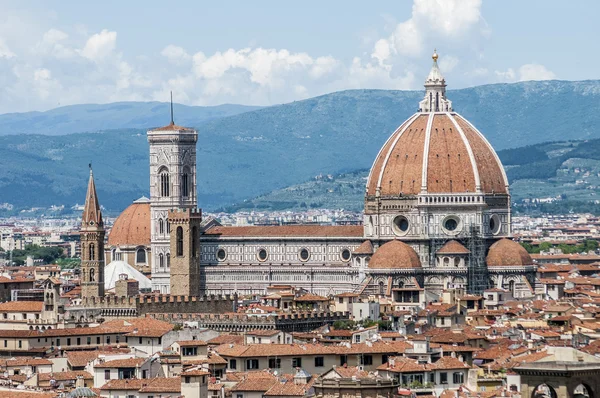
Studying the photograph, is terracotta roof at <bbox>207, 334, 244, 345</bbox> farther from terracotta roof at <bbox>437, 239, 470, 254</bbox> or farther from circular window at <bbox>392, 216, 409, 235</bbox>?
circular window at <bbox>392, 216, 409, 235</bbox>

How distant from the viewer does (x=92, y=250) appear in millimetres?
124250

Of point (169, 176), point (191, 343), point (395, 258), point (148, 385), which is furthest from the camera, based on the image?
point (169, 176)

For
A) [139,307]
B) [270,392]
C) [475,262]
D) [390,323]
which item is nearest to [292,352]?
[270,392]

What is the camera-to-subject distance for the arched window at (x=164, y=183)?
494 ft

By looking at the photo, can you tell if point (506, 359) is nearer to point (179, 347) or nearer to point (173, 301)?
point (179, 347)

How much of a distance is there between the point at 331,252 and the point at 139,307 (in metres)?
36.7

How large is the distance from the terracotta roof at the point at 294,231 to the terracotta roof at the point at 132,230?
1435 cm

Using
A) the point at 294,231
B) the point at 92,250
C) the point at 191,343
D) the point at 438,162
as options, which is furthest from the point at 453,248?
the point at 191,343

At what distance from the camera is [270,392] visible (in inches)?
2357

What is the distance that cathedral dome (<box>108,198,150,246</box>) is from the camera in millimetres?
162250

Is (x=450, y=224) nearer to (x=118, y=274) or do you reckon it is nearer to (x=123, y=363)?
(x=118, y=274)

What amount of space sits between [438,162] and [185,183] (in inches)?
811

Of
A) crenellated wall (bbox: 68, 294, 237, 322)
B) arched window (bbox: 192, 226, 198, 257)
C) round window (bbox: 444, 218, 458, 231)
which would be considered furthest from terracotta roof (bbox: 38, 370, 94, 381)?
round window (bbox: 444, 218, 458, 231)

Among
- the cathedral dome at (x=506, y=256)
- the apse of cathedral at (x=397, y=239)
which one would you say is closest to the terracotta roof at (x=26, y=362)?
the apse of cathedral at (x=397, y=239)
